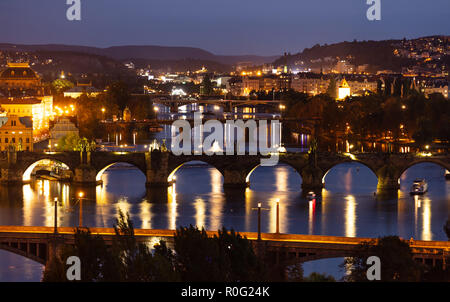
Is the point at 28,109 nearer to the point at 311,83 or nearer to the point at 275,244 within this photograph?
the point at 275,244

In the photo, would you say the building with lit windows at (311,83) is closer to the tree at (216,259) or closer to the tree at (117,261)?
the tree at (216,259)

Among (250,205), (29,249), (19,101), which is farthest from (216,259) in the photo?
(19,101)

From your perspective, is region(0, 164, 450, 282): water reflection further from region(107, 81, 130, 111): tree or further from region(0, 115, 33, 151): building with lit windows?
region(107, 81, 130, 111): tree

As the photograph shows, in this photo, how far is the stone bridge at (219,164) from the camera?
3219 centimetres

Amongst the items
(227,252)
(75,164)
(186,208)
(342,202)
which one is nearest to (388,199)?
(342,202)

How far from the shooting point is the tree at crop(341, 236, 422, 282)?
16359 mm

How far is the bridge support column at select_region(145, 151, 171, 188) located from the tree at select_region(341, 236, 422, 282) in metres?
15.8

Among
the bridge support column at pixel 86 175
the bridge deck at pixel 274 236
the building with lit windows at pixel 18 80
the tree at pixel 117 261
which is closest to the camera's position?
the tree at pixel 117 261

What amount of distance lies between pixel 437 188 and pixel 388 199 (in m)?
2.71

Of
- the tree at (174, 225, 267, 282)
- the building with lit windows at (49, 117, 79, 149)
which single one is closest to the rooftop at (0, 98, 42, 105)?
the building with lit windows at (49, 117, 79, 149)

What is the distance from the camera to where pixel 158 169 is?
33.0 m

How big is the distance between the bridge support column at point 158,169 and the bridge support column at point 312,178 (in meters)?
4.57

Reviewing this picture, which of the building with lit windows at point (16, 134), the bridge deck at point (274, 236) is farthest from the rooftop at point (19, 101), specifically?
the bridge deck at point (274, 236)

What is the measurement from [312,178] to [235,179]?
8.43ft
